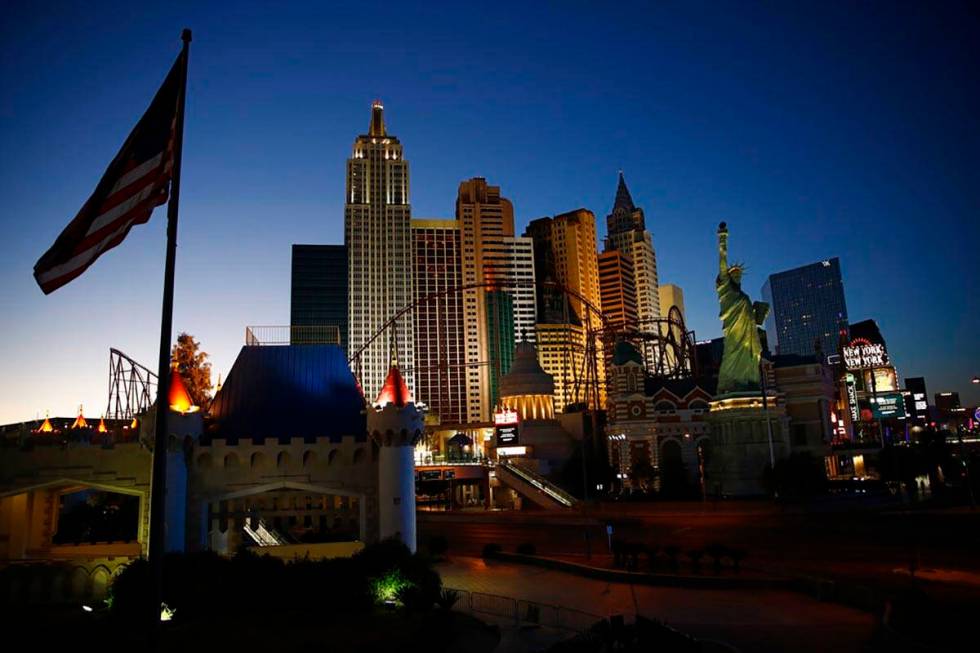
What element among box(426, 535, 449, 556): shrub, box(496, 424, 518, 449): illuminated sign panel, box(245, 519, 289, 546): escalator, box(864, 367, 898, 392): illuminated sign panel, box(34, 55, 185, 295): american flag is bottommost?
box(426, 535, 449, 556): shrub

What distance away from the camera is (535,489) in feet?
203

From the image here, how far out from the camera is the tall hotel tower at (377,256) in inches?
5856

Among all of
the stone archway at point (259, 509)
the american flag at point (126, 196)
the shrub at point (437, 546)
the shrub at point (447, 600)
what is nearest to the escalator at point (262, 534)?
the stone archway at point (259, 509)

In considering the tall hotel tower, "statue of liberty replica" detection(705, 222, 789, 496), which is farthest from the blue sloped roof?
the tall hotel tower

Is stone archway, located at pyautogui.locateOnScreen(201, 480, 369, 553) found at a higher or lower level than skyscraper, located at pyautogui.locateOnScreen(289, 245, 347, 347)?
lower

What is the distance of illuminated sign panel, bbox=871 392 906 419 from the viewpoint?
105375mm

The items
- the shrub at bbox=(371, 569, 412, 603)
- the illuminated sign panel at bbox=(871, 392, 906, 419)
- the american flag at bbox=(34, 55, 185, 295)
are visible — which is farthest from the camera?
the illuminated sign panel at bbox=(871, 392, 906, 419)

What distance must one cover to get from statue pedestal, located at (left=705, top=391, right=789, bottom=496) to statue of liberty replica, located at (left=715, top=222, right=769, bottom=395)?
1.53 metres

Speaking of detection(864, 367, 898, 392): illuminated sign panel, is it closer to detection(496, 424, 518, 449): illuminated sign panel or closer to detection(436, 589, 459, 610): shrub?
detection(496, 424, 518, 449): illuminated sign panel

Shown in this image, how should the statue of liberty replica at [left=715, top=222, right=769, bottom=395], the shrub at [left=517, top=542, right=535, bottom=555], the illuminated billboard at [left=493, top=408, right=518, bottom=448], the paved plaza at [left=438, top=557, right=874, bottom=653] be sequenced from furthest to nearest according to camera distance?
the illuminated billboard at [left=493, top=408, right=518, bottom=448] < the statue of liberty replica at [left=715, top=222, right=769, bottom=395] < the shrub at [left=517, top=542, right=535, bottom=555] < the paved plaza at [left=438, top=557, right=874, bottom=653]

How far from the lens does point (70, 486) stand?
93.0ft

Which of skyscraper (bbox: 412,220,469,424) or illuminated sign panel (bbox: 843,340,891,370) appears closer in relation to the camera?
illuminated sign panel (bbox: 843,340,891,370)

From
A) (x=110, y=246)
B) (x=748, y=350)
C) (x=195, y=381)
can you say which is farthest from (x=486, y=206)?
(x=110, y=246)

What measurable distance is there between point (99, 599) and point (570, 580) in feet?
58.4
